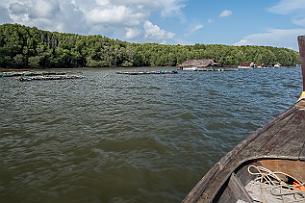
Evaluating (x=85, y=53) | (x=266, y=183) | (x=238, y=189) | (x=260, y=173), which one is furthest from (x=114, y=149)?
(x=85, y=53)

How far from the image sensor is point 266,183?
5.34 m

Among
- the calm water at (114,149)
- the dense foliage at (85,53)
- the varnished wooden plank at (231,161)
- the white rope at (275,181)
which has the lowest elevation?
the calm water at (114,149)

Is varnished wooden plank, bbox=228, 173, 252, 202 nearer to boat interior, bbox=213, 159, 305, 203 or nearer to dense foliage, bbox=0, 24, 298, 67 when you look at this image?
boat interior, bbox=213, 159, 305, 203

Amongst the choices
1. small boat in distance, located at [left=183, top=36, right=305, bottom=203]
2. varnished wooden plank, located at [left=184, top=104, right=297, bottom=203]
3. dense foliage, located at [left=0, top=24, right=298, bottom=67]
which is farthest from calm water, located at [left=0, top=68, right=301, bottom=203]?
dense foliage, located at [left=0, top=24, right=298, bottom=67]

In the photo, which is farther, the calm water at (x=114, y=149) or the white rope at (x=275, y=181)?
the calm water at (x=114, y=149)

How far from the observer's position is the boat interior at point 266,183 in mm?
4766

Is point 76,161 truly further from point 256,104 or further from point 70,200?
point 256,104

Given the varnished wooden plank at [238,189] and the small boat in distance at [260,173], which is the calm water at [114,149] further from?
the varnished wooden plank at [238,189]

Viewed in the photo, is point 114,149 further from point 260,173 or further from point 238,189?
point 238,189

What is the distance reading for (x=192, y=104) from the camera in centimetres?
2122

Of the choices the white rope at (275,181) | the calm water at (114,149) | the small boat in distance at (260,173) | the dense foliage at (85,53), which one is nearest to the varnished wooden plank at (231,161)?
the small boat in distance at (260,173)

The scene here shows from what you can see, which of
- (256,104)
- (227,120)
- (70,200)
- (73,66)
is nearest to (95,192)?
(70,200)

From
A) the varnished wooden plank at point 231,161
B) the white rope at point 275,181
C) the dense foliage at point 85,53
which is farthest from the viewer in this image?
the dense foliage at point 85,53

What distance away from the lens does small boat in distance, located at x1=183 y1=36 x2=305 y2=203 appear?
15.5 feet
